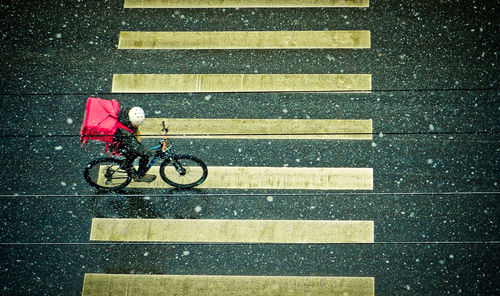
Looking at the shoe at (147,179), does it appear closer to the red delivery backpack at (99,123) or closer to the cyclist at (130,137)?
the cyclist at (130,137)

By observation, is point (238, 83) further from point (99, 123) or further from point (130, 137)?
point (99, 123)

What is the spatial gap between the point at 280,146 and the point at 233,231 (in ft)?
4.66

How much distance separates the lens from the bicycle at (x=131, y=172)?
5812 mm

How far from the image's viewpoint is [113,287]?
5.73 metres

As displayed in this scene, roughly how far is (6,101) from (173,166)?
114 inches

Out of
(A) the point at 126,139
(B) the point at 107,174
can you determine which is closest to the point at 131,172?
(B) the point at 107,174

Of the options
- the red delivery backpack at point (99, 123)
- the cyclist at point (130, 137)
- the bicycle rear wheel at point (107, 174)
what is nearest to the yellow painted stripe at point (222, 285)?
the bicycle rear wheel at point (107, 174)

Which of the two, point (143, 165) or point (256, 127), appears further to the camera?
point (256, 127)

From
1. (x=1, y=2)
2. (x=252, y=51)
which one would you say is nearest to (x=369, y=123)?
(x=252, y=51)

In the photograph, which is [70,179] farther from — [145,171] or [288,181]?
[288,181]

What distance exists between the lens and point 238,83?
655 cm

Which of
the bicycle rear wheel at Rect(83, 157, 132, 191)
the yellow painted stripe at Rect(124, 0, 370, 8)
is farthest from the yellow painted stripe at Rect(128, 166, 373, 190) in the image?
the yellow painted stripe at Rect(124, 0, 370, 8)

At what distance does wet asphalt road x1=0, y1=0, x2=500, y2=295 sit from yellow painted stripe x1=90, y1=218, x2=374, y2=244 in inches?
4.3

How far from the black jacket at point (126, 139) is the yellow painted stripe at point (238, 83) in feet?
4.43
